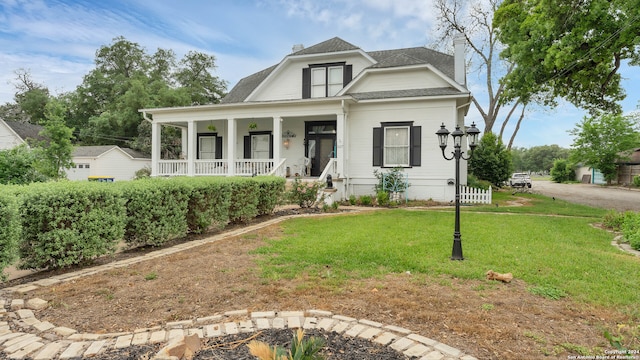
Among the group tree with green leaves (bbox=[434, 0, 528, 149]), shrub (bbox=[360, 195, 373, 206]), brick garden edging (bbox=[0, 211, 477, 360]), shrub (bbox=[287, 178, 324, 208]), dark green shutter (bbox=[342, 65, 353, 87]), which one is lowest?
Answer: brick garden edging (bbox=[0, 211, 477, 360])

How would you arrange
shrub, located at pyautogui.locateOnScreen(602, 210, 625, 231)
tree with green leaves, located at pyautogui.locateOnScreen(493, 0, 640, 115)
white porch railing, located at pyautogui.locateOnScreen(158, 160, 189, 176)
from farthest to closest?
1. white porch railing, located at pyautogui.locateOnScreen(158, 160, 189, 176)
2. tree with green leaves, located at pyautogui.locateOnScreen(493, 0, 640, 115)
3. shrub, located at pyautogui.locateOnScreen(602, 210, 625, 231)

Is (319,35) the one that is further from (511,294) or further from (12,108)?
(12,108)

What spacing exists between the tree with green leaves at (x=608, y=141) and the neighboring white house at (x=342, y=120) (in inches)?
990

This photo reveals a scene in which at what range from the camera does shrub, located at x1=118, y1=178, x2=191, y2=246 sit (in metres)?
5.36

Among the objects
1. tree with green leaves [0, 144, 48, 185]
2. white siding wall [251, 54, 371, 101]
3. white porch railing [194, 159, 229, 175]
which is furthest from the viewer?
white siding wall [251, 54, 371, 101]

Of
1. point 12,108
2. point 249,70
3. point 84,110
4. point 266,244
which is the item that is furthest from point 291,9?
point 12,108

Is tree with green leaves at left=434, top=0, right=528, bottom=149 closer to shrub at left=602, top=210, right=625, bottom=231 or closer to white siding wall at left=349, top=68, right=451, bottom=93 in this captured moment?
white siding wall at left=349, top=68, right=451, bottom=93

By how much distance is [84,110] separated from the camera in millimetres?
34438

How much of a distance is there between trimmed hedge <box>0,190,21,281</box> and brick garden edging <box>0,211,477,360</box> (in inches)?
21.3

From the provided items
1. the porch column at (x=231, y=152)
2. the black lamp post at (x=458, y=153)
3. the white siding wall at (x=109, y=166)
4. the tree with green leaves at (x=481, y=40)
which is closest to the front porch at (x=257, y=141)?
the porch column at (x=231, y=152)

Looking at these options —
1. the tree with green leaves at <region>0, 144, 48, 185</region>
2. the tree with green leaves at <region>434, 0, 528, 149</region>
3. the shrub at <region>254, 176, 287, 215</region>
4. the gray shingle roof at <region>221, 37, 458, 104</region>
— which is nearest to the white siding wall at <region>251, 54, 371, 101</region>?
the gray shingle roof at <region>221, 37, 458, 104</region>

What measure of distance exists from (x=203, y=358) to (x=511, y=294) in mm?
3123

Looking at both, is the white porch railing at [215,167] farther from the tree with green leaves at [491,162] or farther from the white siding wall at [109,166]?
the tree with green leaves at [491,162]

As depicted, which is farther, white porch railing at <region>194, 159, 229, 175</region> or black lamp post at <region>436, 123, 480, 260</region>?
white porch railing at <region>194, 159, 229, 175</region>
